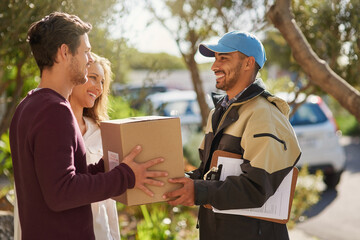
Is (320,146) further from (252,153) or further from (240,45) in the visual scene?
(252,153)

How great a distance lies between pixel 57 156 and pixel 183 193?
731 mm

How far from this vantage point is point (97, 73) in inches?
121

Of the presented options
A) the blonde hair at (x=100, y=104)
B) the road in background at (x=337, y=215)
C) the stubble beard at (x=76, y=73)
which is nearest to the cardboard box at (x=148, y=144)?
the stubble beard at (x=76, y=73)

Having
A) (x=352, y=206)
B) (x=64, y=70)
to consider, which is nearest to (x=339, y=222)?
(x=352, y=206)

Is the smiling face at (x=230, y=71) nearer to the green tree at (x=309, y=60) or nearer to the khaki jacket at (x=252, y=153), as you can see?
the khaki jacket at (x=252, y=153)

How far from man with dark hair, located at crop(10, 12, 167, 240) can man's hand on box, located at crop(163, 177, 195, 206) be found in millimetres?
130

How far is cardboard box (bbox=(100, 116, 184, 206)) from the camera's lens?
221cm

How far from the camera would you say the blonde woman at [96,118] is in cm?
279

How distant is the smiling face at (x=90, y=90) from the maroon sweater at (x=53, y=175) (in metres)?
0.88

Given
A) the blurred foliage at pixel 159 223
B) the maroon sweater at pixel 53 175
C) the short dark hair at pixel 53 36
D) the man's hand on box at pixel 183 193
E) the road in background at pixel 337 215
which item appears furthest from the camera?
the road in background at pixel 337 215

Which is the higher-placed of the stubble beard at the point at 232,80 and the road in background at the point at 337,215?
the stubble beard at the point at 232,80

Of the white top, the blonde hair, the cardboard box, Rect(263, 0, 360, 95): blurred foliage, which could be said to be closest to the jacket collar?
the cardboard box

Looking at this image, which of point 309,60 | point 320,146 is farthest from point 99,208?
point 320,146

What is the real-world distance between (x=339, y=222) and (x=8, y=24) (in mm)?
5059
